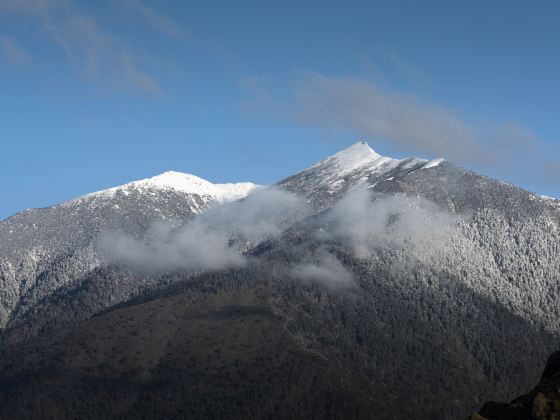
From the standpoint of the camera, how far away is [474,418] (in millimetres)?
172500

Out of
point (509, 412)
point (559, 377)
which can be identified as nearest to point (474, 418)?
point (509, 412)

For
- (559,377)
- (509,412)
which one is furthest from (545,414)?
(559,377)

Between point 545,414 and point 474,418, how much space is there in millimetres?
12247

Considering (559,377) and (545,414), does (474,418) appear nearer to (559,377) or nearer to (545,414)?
(545,414)

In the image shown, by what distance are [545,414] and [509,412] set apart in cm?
882

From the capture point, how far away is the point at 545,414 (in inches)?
6649

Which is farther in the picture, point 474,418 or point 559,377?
point 559,377

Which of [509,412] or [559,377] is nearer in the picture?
[509,412]

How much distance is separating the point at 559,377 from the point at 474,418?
85.9ft

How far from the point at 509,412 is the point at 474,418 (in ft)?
26.6

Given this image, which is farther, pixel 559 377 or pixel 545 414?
pixel 559 377

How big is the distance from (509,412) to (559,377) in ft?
60.3

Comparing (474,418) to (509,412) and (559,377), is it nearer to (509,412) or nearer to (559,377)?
(509,412)

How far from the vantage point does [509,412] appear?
17638 centimetres
